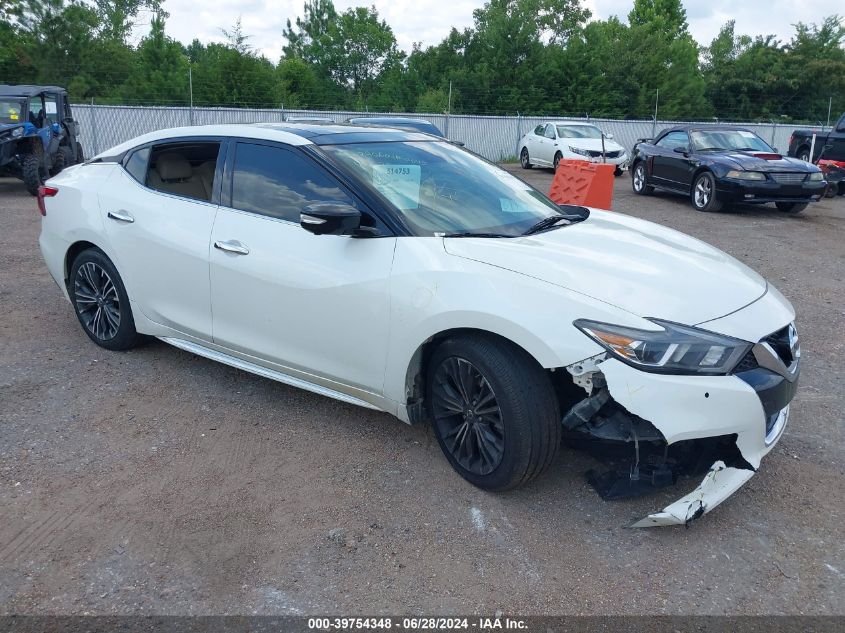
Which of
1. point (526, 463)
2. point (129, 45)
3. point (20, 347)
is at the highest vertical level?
point (129, 45)

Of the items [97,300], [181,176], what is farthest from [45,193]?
[181,176]

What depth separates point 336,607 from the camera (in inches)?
108

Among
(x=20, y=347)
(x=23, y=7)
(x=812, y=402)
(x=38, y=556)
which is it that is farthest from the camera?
(x=23, y=7)

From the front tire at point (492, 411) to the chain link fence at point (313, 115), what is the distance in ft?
50.8

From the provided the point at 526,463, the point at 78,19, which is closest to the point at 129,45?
the point at 78,19

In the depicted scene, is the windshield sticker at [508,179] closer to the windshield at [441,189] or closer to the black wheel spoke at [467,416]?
the windshield at [441,189]

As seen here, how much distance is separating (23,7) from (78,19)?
8.88 ft

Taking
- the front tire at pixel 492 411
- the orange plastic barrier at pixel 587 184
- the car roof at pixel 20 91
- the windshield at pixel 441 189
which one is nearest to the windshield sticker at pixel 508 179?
the windshield at pixel 441 189

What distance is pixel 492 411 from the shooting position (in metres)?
3.27

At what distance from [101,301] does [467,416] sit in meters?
2.94

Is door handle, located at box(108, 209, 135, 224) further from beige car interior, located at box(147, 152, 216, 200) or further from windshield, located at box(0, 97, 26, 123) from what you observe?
windshield, located at box(0, 97, 26, 123)

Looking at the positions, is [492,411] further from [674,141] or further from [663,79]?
[663,79]

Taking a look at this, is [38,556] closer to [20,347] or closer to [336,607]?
[336,607]

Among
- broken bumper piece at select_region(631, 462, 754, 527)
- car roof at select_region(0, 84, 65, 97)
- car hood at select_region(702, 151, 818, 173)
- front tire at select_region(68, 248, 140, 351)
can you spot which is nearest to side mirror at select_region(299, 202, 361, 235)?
broken bumper piece at select_region(631, 462, 754, 527)
